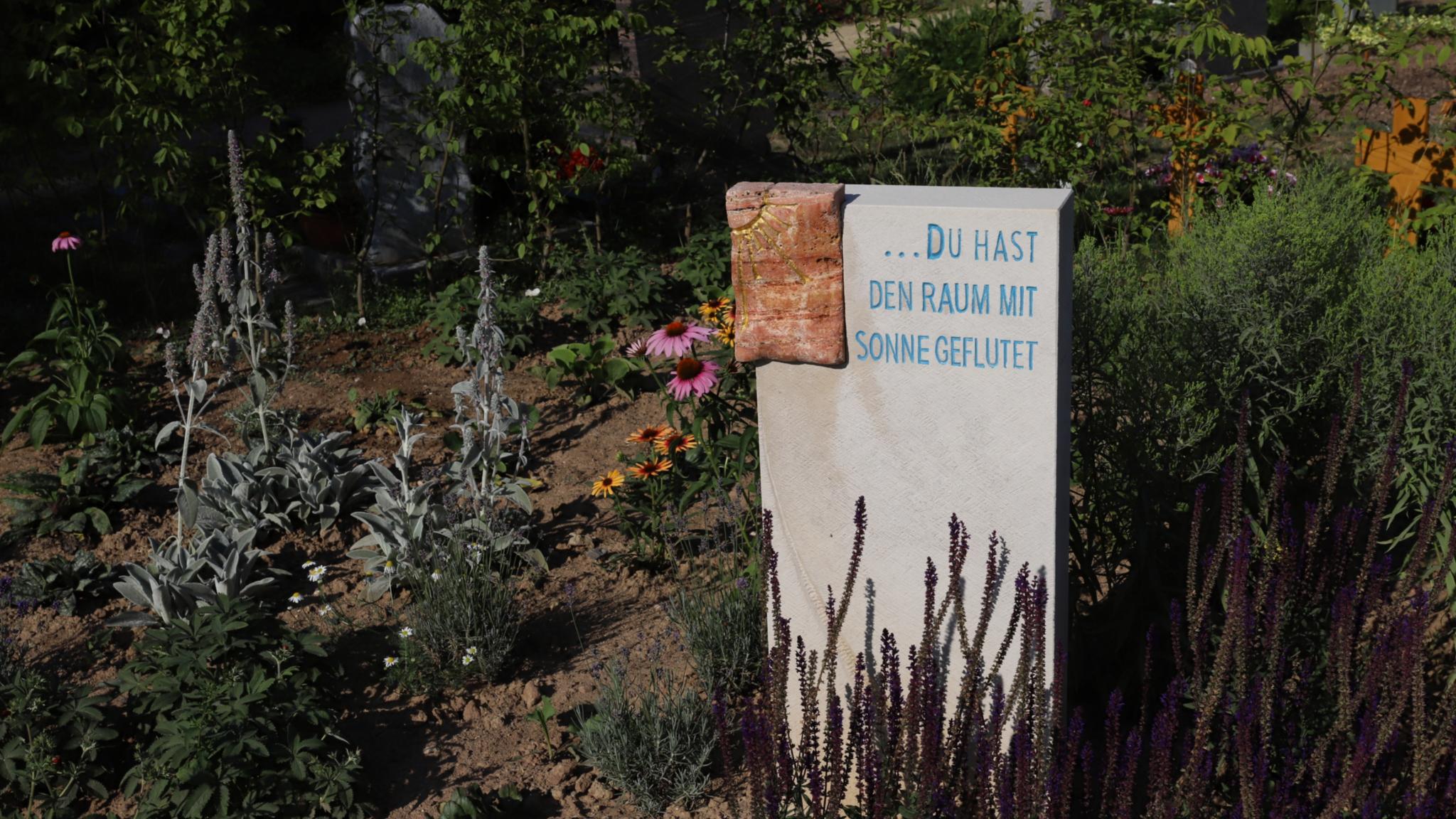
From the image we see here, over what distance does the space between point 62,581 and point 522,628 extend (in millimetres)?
1592

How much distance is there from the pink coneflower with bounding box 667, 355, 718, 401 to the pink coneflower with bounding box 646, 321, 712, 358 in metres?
0.07

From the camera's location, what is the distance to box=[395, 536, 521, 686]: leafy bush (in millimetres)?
4023

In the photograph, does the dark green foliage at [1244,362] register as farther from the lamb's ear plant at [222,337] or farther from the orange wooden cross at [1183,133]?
the lamb's ear plant at [222,337]

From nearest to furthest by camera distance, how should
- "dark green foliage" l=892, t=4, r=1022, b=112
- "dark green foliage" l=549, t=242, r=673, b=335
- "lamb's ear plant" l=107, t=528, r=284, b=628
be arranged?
"lamb's ear plant" l=107, t=528, r=284, b=628 → "dark green foliage" l=549, t=242, r=673, b=335 → "dark green foliage" l=892, t=4, r=1022, b=112

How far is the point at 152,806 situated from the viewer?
11.2ft

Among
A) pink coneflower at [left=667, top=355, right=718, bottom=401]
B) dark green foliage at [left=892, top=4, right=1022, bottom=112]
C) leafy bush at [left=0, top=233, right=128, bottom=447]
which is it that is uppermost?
dark green foliage at [left=892, top=4, right=1022, bottom=112]

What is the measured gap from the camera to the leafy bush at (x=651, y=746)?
3.53 m

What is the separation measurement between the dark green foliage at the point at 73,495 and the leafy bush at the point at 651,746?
2.36m

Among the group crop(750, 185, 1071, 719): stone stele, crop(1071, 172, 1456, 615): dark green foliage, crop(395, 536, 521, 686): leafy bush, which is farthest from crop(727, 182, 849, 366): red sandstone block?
crop(395, 536, 521, 686): leafy bush

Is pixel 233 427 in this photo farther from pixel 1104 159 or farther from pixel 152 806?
pixel 1104 159

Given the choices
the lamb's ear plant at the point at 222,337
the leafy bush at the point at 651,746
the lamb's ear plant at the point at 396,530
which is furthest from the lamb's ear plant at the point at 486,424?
the leafy bush at the point at 651,746

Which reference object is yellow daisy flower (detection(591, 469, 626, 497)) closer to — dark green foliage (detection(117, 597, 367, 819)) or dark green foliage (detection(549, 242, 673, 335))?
dark green foliage (detection(117, 597, 367, 819))

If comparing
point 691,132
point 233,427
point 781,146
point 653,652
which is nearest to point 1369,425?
point 653,652

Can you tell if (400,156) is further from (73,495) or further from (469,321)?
(73,495)
